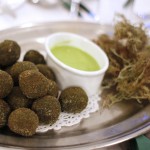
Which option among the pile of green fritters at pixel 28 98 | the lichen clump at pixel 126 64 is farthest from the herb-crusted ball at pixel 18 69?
the lichen clump at pixel 126 64

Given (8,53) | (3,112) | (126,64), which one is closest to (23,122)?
(3,112)

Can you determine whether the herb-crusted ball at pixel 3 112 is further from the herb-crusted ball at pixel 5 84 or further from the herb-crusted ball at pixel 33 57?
the herb-crusted ball at pixel 33 57

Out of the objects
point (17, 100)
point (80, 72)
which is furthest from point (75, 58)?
point (17, 100)

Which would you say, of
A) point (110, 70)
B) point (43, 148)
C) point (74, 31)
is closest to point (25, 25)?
point (74, 31)

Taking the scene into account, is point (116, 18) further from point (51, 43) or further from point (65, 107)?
point (65, 107)

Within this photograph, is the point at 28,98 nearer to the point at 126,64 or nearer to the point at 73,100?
the point at 73,100

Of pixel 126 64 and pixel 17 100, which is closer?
pixel 17 100
